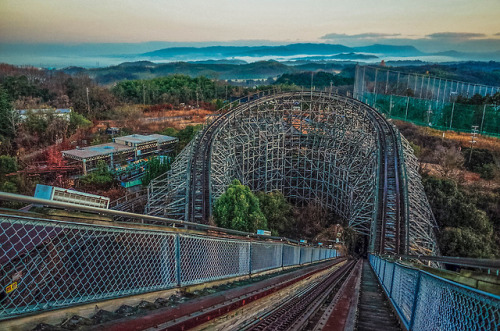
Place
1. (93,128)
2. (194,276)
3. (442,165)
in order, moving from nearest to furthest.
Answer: (194,276), (442,165), (93,128)

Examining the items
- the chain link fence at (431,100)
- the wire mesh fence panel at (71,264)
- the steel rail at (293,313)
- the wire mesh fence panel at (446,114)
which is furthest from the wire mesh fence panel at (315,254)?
the wire mesh fence panel at (446,114)

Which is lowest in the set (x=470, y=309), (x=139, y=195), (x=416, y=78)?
(x=139, y=195)

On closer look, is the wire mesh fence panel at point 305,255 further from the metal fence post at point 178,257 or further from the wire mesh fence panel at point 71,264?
the wire mesh fence panel at point 71,264

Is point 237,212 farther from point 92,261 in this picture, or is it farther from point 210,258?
point 92,261

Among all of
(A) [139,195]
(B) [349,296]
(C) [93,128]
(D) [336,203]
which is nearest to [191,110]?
(C) [93,128]

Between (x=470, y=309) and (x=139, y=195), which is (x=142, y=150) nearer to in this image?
(x=139, y=195)

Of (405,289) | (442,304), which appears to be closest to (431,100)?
(405,289)

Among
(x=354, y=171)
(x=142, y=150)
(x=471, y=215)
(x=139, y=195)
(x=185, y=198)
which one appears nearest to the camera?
(x=185, y=198)
